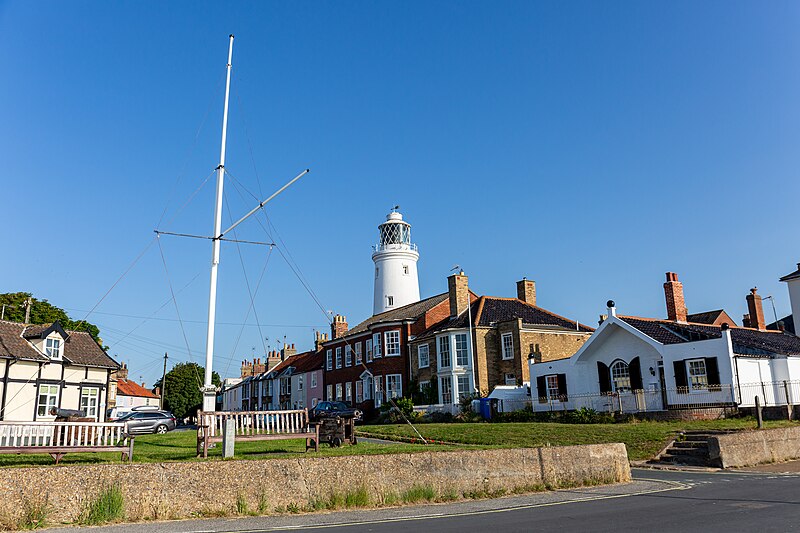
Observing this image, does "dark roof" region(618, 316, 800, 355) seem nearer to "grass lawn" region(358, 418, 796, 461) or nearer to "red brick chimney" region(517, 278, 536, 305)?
"grass lawn" region(358, 418, 796, 461)

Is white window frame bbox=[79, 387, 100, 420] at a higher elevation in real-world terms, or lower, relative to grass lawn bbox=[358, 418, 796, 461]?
higher

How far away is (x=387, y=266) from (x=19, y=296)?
106ft

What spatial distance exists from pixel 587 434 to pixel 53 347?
1165 inches

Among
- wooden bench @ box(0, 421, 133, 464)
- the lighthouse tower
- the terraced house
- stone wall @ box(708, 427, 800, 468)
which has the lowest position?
stone wall @ box(708, 427, 800, 468)

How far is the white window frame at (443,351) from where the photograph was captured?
43938mm

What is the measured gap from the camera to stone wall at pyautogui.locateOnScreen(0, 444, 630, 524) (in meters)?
10.3

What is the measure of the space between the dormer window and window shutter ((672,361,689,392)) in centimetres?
3282

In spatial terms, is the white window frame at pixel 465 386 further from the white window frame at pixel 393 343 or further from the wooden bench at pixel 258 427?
the wooden bench at pixel 258 427

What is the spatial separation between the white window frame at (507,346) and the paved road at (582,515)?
27.9 m

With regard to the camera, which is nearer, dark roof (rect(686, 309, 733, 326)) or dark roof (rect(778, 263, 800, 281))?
dark roof (rect(778, 263, 800, 281))

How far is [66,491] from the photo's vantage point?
34.2ft

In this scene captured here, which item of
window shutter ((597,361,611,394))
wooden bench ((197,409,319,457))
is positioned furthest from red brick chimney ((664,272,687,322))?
wooden bench ((197,409,319,457))

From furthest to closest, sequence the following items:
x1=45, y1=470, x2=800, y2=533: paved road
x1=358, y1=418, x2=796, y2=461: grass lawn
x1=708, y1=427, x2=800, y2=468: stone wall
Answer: x1=358, y1=418, x2=796, y2=461: grass lawn, x1=708, y1=427, x2=800, y2=468: stone wall, x1=45, y1=470, x2=800, y2=533: paved road

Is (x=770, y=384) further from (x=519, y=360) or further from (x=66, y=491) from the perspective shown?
(x=66, y=491)
